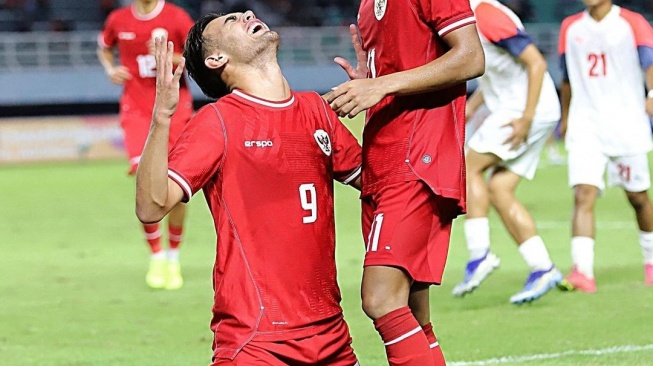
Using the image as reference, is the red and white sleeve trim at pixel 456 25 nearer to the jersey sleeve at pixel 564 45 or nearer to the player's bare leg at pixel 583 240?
the player's bare leg at pixel 583 240

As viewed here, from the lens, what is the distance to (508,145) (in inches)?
305

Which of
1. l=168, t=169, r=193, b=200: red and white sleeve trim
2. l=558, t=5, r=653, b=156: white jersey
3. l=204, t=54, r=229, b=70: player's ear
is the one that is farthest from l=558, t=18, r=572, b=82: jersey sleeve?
l=168, t=169, r=193, b=200: red and white sleeve trim

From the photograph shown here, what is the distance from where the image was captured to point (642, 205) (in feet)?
27.3

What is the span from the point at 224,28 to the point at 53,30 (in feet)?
78.9

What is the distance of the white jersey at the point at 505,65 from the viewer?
7570 mm

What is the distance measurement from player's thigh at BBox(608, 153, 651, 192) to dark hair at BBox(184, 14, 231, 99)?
182 inches

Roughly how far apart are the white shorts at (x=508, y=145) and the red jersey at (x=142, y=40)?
2.74 m

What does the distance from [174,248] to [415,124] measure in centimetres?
486

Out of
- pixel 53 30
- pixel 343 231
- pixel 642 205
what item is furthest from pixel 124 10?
pixel 53 30

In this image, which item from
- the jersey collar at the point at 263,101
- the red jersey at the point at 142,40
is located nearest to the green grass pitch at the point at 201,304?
the red jersey at the point at 142,40

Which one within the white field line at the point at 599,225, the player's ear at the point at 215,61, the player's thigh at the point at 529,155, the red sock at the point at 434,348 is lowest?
the white field line at the point at 599,225

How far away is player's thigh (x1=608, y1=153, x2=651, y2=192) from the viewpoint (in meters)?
8.19

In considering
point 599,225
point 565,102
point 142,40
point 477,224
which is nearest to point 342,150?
point 477,224

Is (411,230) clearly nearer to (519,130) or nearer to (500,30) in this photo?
(519,130)
